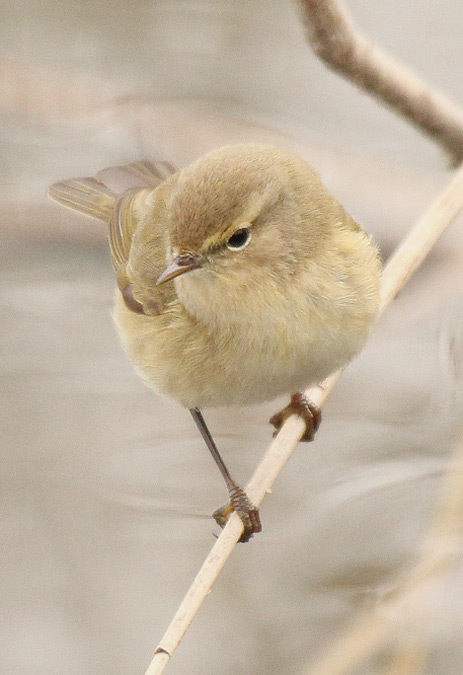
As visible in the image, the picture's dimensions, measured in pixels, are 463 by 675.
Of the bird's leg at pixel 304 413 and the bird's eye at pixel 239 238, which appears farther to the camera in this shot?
the bird's leg at pixel 304 413

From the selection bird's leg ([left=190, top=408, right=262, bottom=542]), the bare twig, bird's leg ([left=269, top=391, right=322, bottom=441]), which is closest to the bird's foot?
bird's leg ([left=190, top=408, right=262, bottom=542])

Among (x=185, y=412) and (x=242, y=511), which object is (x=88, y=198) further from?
(x=242, y=511)

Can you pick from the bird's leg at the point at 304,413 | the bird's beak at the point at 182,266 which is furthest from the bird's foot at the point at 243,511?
the bird's beak at the point at 182,266

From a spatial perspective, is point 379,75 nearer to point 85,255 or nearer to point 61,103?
point 61,103

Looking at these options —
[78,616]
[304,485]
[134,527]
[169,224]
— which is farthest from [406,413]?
[169,224]

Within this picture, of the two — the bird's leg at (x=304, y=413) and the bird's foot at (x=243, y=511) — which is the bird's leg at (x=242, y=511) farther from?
the bird's leg at (x=304, y=413)

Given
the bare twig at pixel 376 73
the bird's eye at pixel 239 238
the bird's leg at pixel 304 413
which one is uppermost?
the bare twig at pixel 376 73
